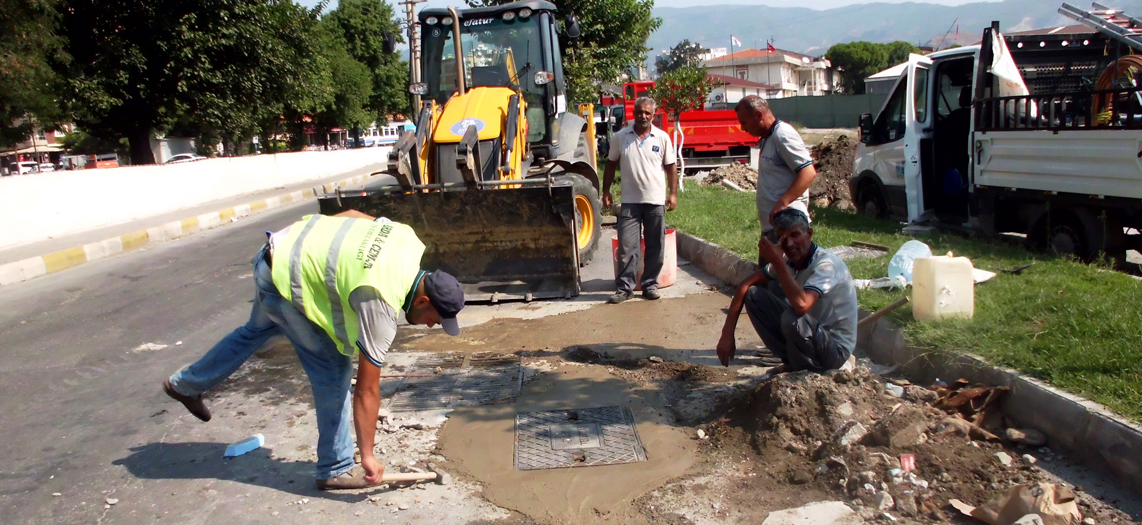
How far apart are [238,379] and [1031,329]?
480cm

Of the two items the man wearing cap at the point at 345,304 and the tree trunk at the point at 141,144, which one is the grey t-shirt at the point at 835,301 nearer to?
the man wearing cap at the point at 345,304

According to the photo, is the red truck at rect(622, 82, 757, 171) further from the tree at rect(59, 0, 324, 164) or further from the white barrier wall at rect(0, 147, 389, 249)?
the white barrier wall at rect(0, 147, 389, 249)

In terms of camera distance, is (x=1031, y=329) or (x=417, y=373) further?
(x=417, y=373)

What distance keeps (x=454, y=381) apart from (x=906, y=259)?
3310 millimetres

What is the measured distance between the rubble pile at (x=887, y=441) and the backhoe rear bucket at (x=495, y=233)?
3280 mm

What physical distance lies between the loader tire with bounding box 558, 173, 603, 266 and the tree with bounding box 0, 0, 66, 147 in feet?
36.9

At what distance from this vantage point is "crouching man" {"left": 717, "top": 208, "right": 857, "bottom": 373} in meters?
4.13

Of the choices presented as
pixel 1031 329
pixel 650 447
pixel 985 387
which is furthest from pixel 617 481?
pixel 1031 329

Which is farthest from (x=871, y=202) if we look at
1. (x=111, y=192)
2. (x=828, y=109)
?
(x=828, y=109)

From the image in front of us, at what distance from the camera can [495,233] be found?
7344mm

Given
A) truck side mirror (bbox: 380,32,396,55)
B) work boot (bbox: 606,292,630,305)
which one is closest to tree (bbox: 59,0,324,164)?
truck side mirror (bbox: 380,32,396,55)

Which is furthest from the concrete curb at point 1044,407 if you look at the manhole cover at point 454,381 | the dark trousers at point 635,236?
the manhole cover at point 454,381

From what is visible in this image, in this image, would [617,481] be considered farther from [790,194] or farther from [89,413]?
[89,413]

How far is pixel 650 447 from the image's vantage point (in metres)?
4.07
